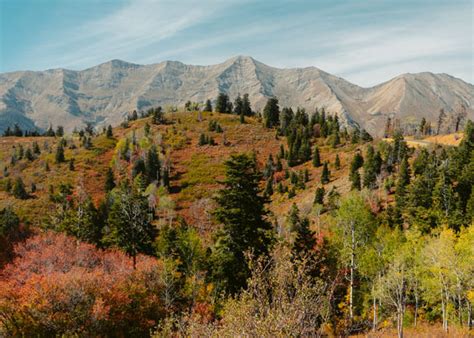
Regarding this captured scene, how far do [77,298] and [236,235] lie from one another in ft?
40.4

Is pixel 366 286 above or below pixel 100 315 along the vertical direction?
below

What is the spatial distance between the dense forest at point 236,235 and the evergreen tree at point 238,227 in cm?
11

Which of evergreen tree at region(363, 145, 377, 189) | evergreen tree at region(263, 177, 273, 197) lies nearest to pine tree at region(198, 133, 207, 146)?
evergreen tree at region(263, 177, 273, 197)

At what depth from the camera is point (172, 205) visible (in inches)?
3986

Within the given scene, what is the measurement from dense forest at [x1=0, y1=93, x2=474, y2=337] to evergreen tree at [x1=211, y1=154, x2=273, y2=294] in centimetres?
11

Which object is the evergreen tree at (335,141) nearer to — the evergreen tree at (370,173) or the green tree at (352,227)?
the evergreen tree at (370,173)

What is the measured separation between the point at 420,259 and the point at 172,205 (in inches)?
2931

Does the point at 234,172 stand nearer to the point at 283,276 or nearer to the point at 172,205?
the point at 283,276

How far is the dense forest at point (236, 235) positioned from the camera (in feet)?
74.1

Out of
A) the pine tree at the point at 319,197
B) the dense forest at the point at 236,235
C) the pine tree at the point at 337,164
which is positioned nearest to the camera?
the dense forest at the point at 236,235

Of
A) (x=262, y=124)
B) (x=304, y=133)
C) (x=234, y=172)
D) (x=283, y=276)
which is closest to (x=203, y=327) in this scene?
(x=283, y=276)

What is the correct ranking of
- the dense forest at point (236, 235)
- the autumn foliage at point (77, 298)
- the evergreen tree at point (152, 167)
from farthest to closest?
the evergreen tree at point (152, 167) → the autumn foliage at point (77, 298) → the dense forest at point (236, 235)

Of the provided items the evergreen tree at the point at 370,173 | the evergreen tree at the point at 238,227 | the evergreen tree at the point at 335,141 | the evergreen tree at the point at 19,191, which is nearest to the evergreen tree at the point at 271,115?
the evergreen tree at the point at 335,141

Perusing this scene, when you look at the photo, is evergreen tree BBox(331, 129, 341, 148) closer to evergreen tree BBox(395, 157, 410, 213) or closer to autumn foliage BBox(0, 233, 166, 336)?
evergreen tree BBox(395, 157, 410, 213)
